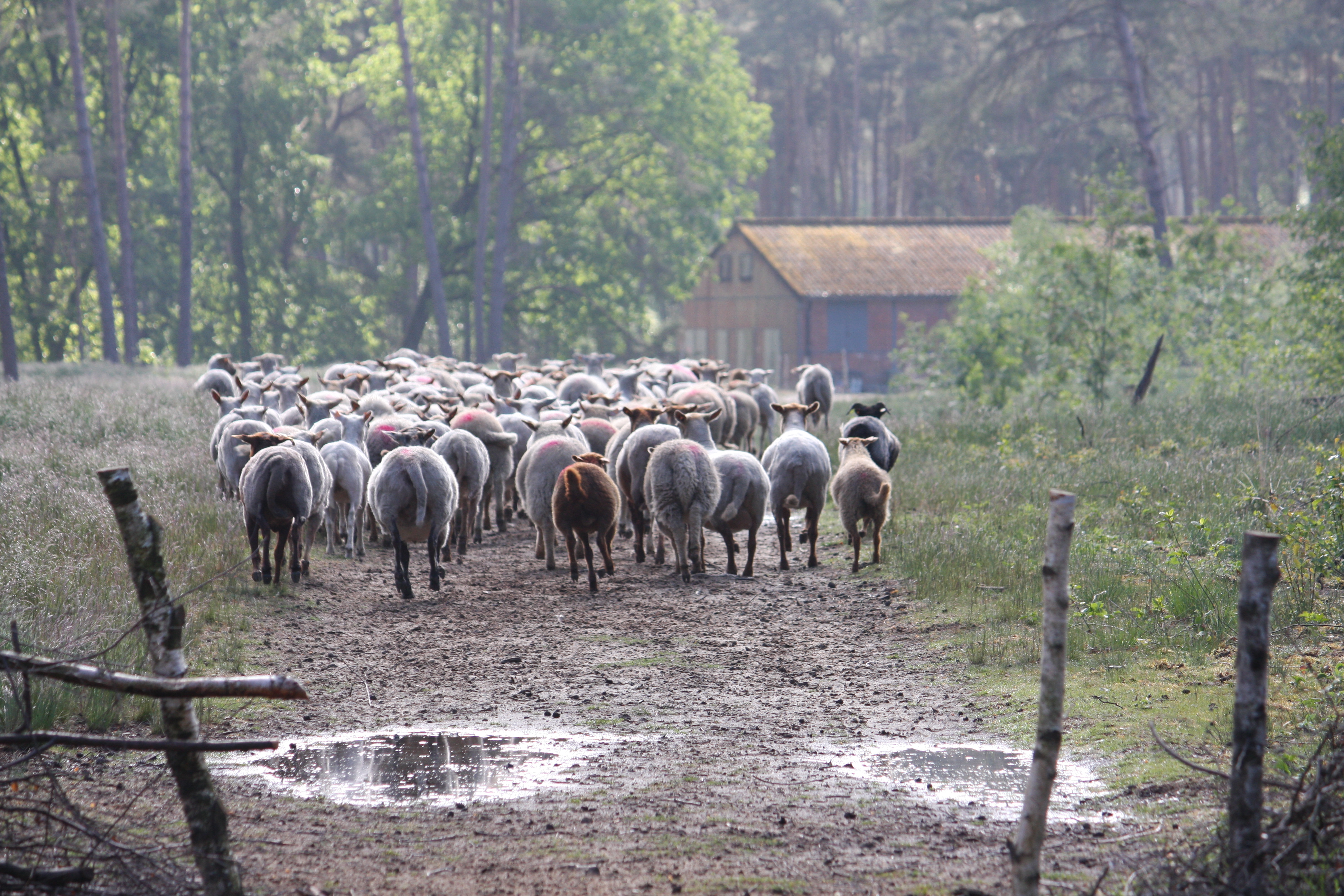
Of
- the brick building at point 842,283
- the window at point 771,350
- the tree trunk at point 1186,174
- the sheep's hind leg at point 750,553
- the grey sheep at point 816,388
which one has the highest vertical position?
the tree trunk at point 1186,174

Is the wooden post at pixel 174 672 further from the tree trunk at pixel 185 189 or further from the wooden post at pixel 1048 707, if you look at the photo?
the tree trunk at pixel 185 189

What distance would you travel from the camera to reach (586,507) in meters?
10.7

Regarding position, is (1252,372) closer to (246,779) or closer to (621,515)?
(621,515)

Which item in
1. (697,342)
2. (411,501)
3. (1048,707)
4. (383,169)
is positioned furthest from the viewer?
(697,342)

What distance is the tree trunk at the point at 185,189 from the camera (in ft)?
115

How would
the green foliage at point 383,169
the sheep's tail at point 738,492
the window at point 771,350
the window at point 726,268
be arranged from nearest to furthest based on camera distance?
1. the sheep's tail at point 738,492
2. the green foliage at point 383,169
3. the window at point 771,350
4. the window at point 726,268

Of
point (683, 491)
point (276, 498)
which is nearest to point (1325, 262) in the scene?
point (683, 491)

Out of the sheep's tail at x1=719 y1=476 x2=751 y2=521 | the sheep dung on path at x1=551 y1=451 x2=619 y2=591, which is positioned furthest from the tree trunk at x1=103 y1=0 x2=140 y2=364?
the sheep's tail at x1=719 y1=476 x2=751 y2=521

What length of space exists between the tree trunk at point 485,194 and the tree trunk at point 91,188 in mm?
11077

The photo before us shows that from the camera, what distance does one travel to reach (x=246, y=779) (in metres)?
5.82

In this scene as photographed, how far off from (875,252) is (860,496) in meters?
32.8

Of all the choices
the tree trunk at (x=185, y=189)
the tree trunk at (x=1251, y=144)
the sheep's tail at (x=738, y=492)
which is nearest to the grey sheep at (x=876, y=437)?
the sheep's tail at (x=738, y=492)

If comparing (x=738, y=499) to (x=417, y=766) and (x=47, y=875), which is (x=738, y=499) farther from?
(x=47, y=875)

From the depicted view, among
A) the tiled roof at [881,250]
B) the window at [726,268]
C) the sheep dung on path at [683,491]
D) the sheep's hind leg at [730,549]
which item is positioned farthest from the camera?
the window at [726,268]
